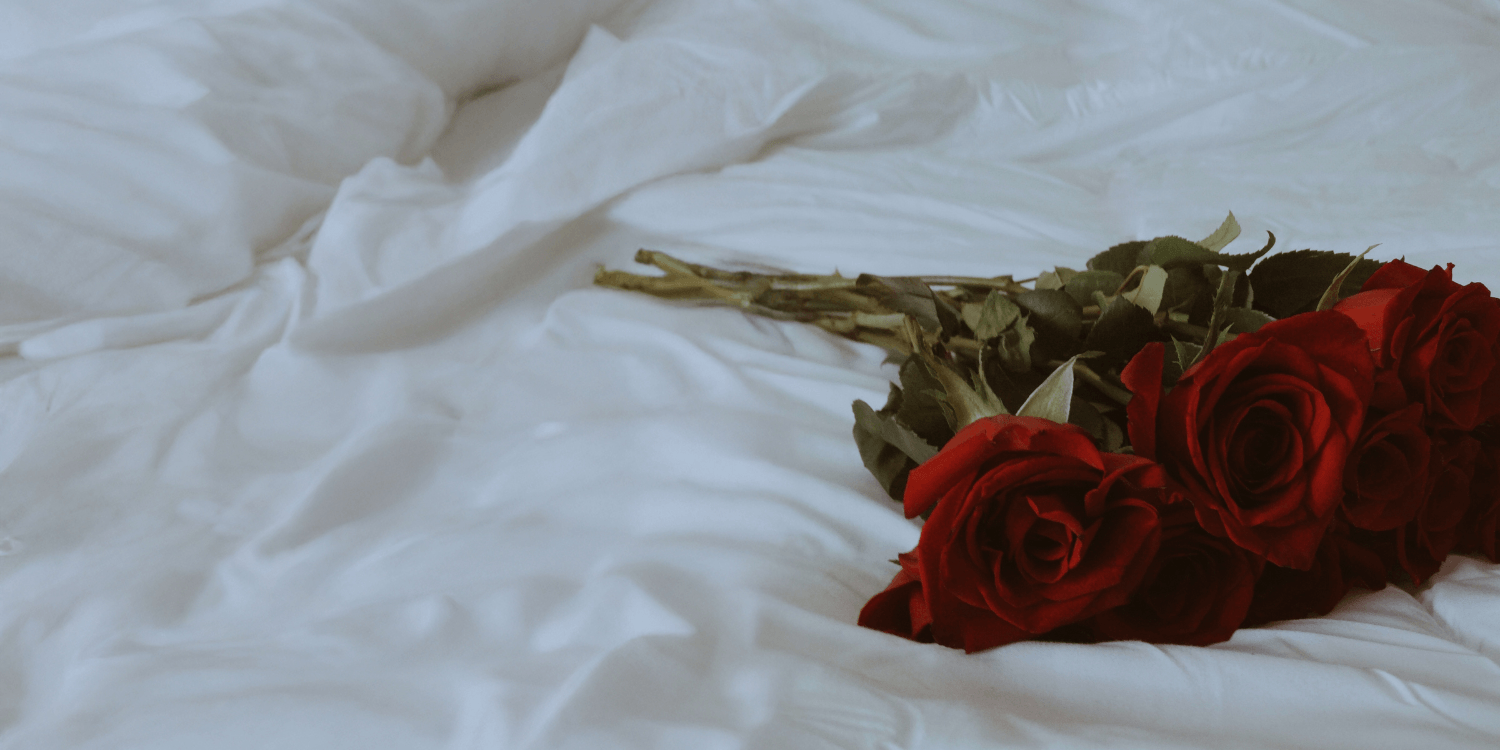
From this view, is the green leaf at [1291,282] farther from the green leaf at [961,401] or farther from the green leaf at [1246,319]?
the green leaf at [961,401]

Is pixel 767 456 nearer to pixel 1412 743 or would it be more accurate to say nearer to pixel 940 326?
pixel 940 326

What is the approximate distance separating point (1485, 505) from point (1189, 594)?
166 mm

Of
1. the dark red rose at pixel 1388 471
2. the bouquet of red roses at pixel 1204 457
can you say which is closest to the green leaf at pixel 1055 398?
the bouquet of red roses at pixel 1204 457

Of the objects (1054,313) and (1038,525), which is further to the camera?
(1054,313)

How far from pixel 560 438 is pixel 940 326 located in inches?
10.1

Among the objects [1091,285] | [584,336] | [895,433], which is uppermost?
[1091,285]

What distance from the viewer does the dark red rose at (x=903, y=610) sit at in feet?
1.33

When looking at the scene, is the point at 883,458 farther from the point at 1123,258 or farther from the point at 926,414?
the point at 1123,258

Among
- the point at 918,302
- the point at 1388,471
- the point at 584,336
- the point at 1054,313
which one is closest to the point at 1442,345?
the point at 1388,471

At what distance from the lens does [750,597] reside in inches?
17.1

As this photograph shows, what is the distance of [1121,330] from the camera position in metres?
0.47

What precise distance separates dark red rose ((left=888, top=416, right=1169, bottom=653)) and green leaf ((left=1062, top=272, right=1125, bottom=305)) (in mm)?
186

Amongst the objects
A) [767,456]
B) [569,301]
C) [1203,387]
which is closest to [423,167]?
[569,301]

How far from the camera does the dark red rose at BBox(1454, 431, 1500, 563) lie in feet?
Result: 1.41
